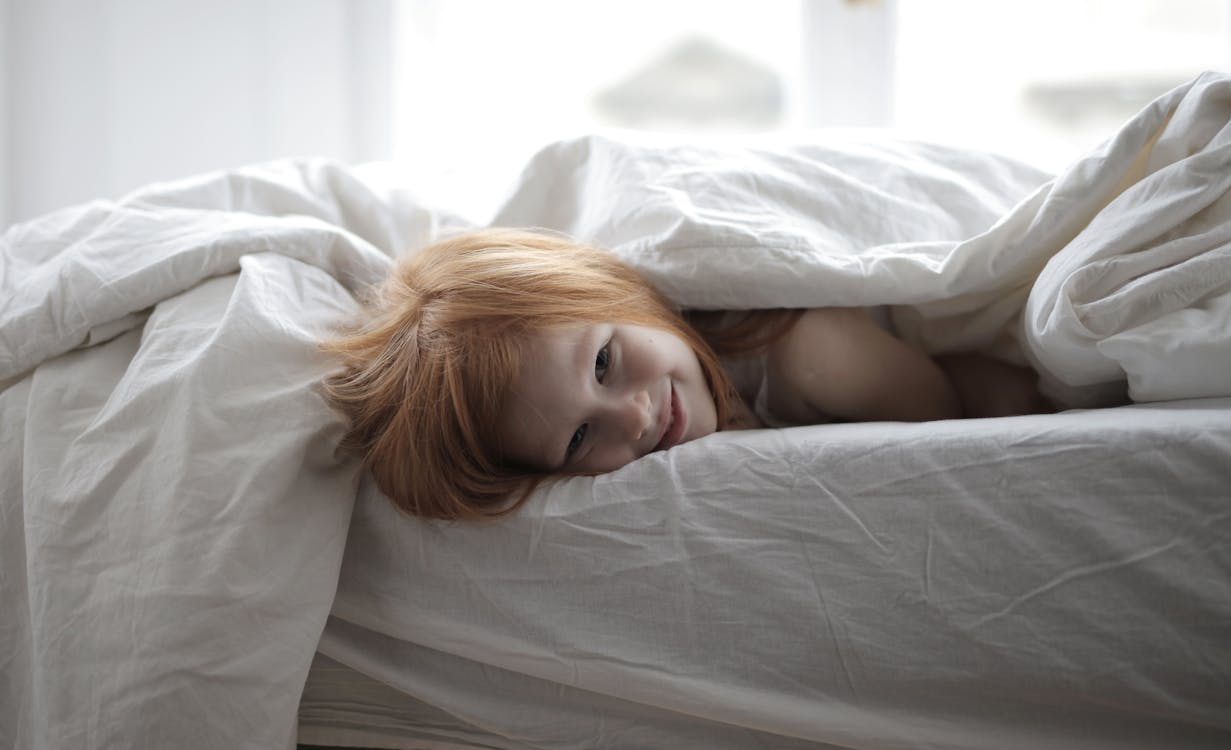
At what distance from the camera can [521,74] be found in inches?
69.8

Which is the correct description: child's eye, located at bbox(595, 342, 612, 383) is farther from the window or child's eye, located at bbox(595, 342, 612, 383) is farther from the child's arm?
the window

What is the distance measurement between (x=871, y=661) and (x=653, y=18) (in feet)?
4.66

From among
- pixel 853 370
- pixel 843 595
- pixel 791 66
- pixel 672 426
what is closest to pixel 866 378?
pixel 853 370

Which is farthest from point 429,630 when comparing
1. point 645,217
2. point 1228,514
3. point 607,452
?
point 1228,514

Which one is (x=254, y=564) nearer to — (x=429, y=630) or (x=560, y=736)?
(x=429, y=630)

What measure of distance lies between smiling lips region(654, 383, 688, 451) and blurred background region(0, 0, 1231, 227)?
97 cm

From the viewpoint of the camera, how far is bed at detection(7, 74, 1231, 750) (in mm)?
552

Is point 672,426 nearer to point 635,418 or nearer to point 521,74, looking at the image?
point 635,418

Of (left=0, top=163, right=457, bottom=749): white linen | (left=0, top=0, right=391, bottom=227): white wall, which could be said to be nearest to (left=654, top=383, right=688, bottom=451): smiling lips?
(left=0, top=163, right=457, bottom=749): white linen

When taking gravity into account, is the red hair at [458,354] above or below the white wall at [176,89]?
below

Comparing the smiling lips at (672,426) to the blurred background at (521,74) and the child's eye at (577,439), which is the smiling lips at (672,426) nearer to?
the child's eye at (577,439)

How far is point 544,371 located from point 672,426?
114mm

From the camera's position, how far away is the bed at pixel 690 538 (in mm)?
552

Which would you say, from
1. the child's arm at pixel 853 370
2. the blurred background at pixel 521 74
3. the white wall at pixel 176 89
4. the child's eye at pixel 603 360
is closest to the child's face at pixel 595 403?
the child's eye at pixel 603 360
